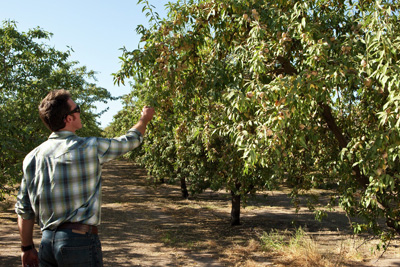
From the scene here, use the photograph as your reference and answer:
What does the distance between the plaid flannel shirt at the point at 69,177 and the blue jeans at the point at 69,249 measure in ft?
0.24

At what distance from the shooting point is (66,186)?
2.21 meters

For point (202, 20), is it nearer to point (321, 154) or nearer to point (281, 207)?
point (321, 154)

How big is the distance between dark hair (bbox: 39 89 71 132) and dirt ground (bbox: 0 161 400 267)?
5.43 meters

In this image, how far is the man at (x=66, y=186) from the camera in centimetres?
218

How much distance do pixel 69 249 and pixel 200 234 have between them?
35.9ft

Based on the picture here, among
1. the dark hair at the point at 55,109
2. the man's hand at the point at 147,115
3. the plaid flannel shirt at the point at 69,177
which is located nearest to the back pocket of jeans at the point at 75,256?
the plaid flannel shirt at the point at 69,177

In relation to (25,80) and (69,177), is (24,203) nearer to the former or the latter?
(69,177)

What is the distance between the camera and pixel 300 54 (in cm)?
525

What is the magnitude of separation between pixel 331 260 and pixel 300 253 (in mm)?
705

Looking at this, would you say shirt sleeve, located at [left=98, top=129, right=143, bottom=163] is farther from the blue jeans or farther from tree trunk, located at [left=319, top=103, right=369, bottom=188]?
tree trunk, located at [left=319, top=103, right=369, bottom=188]

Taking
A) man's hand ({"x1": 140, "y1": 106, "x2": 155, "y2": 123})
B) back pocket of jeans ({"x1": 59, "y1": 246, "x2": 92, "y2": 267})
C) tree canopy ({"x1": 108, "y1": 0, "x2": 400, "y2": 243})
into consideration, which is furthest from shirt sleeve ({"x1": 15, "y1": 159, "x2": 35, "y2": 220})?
tree canopy ({"x1": 108, "y1": 0, "x2": 400, "y2": 243})

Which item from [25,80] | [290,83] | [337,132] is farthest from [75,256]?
[25,80]

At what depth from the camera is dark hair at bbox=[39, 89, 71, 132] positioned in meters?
2.31

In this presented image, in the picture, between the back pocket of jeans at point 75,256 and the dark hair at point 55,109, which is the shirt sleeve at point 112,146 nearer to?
the dark hair at point 55,109
